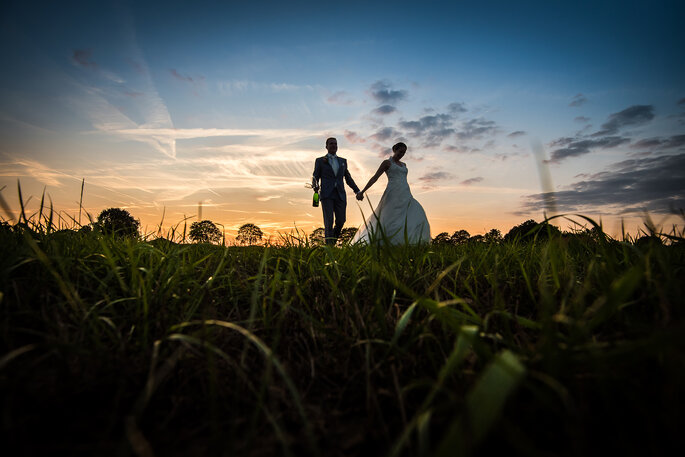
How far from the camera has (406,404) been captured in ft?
3.10

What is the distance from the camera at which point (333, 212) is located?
10148 millimetres

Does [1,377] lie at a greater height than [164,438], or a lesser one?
greater

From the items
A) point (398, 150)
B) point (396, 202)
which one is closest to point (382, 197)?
point (396, 202)

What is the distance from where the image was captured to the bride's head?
8750mm

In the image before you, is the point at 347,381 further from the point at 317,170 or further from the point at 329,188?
the point at 317,170

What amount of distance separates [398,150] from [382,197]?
156 centimetres

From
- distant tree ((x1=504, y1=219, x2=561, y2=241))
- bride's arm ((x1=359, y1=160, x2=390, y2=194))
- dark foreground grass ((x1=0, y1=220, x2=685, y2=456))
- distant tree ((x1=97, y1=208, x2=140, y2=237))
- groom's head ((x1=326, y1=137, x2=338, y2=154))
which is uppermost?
groom's head ((x1=326, y1=137, x2=338, y2=154))

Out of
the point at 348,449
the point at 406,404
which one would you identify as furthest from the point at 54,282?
the point at 406,404

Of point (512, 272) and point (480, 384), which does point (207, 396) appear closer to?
point (480, 384)

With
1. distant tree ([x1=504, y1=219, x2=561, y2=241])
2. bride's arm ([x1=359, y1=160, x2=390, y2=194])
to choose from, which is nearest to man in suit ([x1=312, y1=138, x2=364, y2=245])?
bride's arm ([x1=359, y1=160, x2=390, y2=194])

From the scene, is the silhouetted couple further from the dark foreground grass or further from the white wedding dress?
the dark foreground grass

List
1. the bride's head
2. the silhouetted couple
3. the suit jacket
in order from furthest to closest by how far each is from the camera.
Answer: the suit jacket, the bride's head, the silhouetted couple

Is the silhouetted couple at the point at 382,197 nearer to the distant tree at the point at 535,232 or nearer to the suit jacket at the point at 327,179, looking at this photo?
the suit jacket at the point at 327,179

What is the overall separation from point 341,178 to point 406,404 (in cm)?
921
